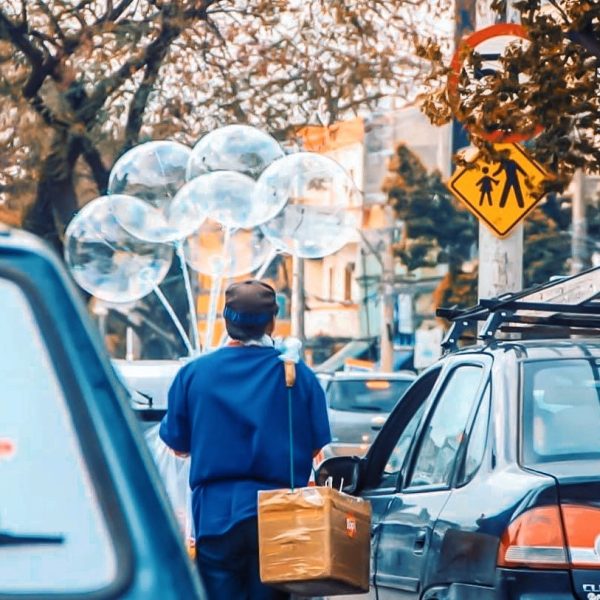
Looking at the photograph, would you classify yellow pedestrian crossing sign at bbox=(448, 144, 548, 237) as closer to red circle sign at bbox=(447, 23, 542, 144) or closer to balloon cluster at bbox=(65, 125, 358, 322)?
red circle sign at bbox=(447, 23, 542, 144)

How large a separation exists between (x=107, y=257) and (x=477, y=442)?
34.7 ft

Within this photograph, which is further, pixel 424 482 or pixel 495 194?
pixel 495 194

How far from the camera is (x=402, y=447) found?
720 centimetres

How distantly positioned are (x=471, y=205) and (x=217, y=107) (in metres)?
10.8

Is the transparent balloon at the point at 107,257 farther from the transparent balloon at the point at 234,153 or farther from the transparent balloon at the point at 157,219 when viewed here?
the transparent balloon at the point at 234,153

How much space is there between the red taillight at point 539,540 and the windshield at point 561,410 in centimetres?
28

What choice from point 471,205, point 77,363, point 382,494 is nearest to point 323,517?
point 382,494

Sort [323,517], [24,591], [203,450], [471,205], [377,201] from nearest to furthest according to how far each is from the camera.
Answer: [24,591], [323,517], [203,450], [471,205], [377,201]

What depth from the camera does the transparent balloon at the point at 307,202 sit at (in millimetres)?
15656

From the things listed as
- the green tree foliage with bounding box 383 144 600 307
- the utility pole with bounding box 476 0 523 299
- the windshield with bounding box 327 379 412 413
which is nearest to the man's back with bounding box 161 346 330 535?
the utility pole with bounding box 476 0 523 299

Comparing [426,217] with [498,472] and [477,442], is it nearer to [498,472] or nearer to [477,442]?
[477,442]

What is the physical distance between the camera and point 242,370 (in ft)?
19.7

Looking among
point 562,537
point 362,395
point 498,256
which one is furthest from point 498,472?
point 362,395

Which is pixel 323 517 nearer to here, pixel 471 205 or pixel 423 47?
pixel 423 47
